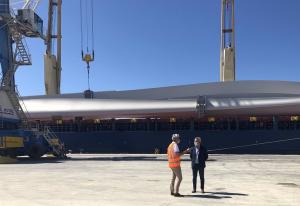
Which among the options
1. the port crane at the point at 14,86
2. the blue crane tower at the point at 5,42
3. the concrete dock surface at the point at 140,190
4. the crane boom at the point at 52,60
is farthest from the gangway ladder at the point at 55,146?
the crane boom at the point at 52,60

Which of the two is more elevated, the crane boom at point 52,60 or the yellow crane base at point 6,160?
the crane boom at point 52,60

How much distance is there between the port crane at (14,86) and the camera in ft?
113

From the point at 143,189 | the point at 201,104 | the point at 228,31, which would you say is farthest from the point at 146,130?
the point at 143,189

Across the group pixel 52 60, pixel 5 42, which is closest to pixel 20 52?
pixel 5 42

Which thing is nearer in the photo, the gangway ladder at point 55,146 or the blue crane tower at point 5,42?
the gangway ladder at point 55,146

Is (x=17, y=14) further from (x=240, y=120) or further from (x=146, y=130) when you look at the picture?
(x=240, y=120)

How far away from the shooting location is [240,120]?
4509 centimetres

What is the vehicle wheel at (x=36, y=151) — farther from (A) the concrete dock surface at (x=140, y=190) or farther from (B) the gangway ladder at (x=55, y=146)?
(A) the concrete dock surface at (x=140, y=190)

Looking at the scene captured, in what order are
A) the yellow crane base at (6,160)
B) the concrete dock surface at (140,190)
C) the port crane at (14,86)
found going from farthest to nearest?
the port crane at (14,86) < the yellow crane base at (6,160) < the concrete dock surface at (140,190)

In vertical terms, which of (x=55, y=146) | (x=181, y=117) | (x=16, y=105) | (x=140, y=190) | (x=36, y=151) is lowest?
(x=36, y=151)

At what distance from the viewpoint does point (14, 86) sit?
38875mm

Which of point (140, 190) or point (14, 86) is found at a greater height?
point (14, 86)

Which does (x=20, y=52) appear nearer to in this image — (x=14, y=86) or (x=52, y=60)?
(x=14, y=86)

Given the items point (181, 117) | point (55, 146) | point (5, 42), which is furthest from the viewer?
point (181, 117)
